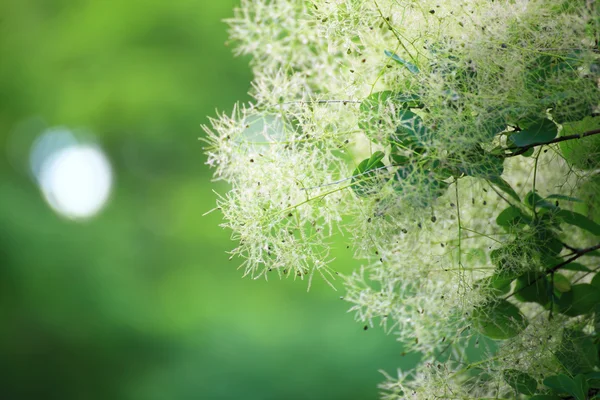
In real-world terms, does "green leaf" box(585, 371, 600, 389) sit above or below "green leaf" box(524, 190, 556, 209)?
below

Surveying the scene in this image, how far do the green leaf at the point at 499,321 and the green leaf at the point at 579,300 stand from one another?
0.11ft

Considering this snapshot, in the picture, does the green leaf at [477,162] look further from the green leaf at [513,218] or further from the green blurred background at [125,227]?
the green blurred background at [125,227]

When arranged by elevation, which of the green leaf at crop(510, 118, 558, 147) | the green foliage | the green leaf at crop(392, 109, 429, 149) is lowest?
the green foliage

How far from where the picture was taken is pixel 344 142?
493mm

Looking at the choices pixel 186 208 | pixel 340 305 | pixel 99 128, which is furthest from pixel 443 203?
pixel 99 128

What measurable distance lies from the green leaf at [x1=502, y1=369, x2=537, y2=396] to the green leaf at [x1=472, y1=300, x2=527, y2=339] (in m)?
0.03

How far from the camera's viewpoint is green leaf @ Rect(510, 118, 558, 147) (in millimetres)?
419

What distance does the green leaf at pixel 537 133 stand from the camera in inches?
16.5

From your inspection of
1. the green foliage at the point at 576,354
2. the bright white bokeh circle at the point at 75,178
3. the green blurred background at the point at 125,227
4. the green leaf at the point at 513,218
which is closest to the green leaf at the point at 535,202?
the green leaf at the point at 513,218

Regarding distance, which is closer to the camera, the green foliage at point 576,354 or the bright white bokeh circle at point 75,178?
the green foliage at point 576,354

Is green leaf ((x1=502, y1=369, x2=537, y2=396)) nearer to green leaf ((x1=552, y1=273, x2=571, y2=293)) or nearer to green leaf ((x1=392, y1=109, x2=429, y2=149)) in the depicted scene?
green leaf ((x1=552, y1=273, x2=571, y2=293))

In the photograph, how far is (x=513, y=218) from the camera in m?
0.48

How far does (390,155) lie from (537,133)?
0.32 ft

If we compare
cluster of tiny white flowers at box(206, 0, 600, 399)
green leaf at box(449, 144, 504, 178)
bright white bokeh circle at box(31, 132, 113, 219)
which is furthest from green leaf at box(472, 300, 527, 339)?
bright white bokeh circle at box(31, 132, 113, 219)
